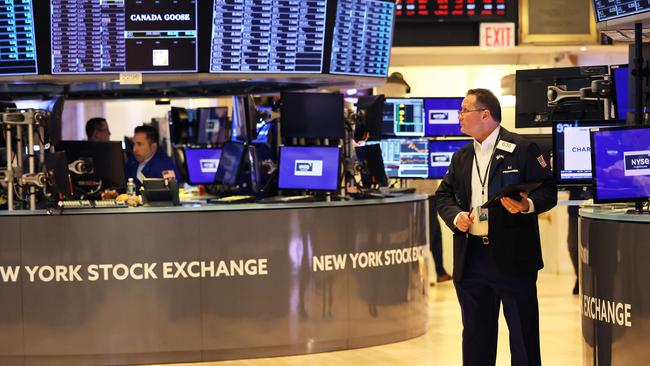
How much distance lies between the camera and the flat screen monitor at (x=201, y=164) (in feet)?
34.6

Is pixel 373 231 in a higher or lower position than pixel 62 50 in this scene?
lower

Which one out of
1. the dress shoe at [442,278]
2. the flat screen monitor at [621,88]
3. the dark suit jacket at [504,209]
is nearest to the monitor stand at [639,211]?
the dark suit jacket at [504,209]

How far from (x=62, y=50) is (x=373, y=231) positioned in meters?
2.43

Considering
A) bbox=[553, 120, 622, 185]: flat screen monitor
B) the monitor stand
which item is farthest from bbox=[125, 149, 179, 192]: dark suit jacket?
the monitor stand

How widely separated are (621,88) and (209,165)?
485 cm

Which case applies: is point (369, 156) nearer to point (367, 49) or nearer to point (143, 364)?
point (367, 49)

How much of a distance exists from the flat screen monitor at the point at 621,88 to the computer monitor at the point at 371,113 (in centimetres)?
213

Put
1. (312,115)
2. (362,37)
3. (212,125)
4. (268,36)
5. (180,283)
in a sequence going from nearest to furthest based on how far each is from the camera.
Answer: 1. (180,283)
2. (312,115)
3. (268,36)
4. (362,37)
5. (212,125)

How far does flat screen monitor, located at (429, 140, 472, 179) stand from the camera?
10609 mm

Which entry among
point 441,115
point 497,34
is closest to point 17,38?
point 441,115

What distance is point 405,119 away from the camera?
34.8 feet

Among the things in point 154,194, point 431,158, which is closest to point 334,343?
point 154,194

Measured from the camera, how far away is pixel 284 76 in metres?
8.20

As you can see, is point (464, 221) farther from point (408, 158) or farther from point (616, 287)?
point (408, 158)
